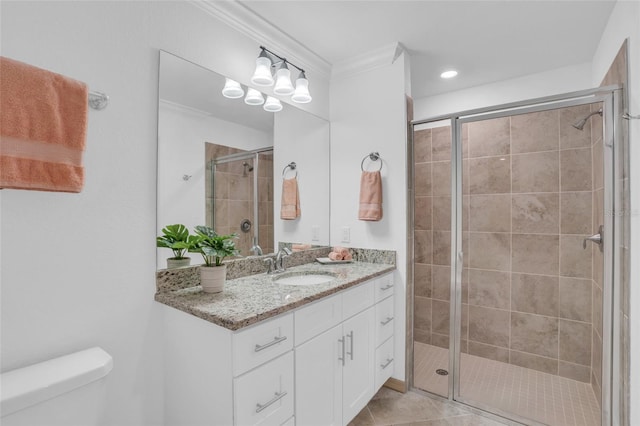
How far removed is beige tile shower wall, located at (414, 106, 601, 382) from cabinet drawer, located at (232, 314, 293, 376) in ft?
4.72

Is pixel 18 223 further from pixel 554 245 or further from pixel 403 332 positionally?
pixel 554 245

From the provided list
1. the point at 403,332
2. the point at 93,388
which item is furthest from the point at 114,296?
the point at 403,332

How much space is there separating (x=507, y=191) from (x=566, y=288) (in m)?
0.77

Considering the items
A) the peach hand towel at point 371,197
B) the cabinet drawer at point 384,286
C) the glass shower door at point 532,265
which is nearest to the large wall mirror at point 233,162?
the peach hand towel at point 371,197

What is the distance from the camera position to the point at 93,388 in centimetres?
105

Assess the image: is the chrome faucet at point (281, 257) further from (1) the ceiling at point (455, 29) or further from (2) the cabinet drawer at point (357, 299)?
(1) the ceiling at point (455, 29)

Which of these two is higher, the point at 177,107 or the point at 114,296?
the point at 177,107

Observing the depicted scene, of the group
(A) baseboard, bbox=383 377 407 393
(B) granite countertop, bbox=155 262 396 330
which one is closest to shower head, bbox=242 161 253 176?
(B) granite countertop, bbox=155 262 396 330

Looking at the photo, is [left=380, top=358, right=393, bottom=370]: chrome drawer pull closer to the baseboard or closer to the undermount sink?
the baseboard

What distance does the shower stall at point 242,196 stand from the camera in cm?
169

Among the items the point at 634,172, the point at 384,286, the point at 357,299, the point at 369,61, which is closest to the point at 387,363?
the point at 384,286

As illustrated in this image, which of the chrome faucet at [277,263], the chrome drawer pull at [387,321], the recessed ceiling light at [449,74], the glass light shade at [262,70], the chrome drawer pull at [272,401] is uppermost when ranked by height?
the recessed ceiling light at [449,74]

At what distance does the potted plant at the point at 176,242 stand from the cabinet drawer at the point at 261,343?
533 millimetres

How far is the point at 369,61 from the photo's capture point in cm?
229
